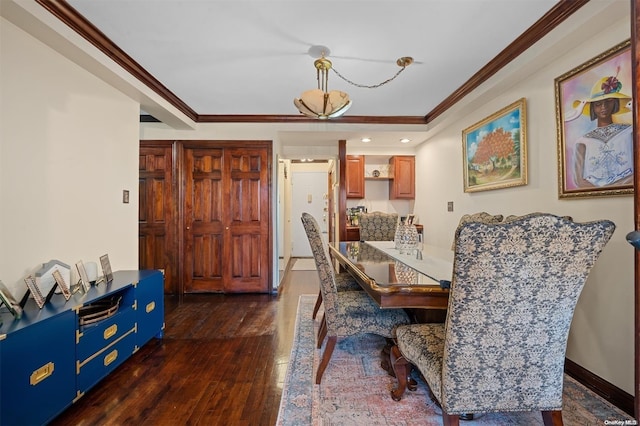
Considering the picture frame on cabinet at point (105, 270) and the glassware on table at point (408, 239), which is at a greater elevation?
the glassware on table at point (408, 239)

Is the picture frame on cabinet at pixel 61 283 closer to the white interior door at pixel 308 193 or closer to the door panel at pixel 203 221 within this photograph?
the door panel at pixel 203 221

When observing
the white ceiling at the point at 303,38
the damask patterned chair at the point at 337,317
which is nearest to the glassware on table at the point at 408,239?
the damask patterned chair at the point at 337,317

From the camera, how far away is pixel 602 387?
170 cm

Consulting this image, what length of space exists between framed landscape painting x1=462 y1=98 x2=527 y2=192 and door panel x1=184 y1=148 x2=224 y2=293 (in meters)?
3.02

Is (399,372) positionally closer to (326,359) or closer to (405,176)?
(326,359)

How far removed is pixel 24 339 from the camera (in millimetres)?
1302

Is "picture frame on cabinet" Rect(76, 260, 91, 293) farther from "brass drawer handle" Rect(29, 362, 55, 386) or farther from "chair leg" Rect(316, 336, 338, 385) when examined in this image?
"chair leg" Rect(316, 336, 338, 385)

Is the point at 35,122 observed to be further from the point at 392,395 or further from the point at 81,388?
the point at 392,395

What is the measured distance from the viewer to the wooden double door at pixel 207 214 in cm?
382

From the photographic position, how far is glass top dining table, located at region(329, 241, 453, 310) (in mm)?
1433

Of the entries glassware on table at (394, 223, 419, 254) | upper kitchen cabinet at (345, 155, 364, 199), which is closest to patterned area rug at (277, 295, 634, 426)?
glassware on table at (394, 223, 419, 254)

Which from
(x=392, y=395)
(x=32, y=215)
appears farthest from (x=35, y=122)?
(x=392, y=395)

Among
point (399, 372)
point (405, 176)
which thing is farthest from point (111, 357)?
point (405, 176)

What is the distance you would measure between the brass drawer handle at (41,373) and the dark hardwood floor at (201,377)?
13.1 inches
